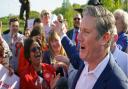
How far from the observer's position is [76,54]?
14.8 feet

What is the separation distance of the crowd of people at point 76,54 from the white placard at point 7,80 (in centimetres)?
6

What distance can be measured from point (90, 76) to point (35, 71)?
2074 mm

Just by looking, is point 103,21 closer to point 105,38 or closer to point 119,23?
point 105,38

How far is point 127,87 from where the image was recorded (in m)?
2.62

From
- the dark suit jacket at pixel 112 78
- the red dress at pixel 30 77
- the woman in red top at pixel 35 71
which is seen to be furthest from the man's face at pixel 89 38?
the red dress at pixel 30 77

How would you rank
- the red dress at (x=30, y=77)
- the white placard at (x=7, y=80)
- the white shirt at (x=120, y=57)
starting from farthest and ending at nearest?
the red dress at (x=30, y=77) → the white placard at (x=7, y=80) → the white shirt at (x=120, y=57)

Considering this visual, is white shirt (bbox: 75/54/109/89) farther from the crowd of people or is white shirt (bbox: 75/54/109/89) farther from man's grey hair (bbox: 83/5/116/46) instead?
man's grey hair (bbox: 83/5/116/46)

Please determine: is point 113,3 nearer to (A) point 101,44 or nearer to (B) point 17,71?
(B) point 17,71

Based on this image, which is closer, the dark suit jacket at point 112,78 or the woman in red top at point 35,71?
the dark suit jacket at point 112,78

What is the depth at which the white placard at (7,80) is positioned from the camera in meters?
4.72

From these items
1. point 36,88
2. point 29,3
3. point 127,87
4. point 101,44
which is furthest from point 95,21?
point 29,3

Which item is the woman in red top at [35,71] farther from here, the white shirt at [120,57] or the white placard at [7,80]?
the white shirt at [120,57]

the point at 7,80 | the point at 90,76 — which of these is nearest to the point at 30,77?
the point at 7,80

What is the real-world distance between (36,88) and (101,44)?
2.17m
